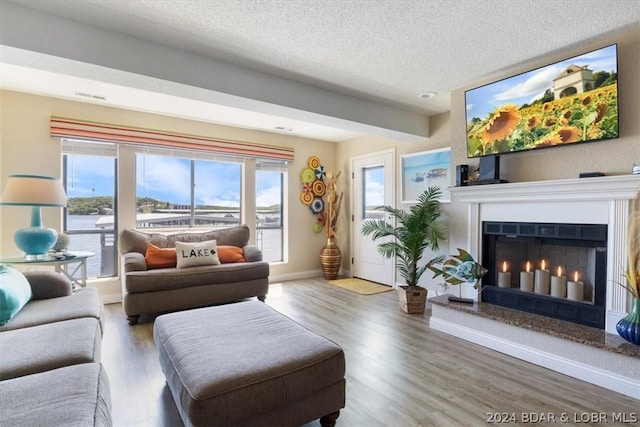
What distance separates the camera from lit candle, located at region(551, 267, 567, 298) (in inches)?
103

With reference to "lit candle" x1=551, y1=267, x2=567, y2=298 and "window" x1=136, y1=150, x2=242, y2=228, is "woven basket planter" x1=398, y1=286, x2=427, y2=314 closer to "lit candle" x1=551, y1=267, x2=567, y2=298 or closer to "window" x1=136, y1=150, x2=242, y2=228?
"lit candle" x1=551, y1=267, x2=567, y2=298

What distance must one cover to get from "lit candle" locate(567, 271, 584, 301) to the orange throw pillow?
3.42 m

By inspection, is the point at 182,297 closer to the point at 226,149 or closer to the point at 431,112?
the point at 226,149

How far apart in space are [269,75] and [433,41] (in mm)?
1446

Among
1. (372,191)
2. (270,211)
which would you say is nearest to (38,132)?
(270,211)

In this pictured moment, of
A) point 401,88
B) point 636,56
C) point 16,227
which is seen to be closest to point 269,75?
point 401,88

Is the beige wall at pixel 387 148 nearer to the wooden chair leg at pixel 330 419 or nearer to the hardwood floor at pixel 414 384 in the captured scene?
the hardwood floor at pixel 414 384

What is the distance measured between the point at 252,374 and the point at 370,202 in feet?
13.3

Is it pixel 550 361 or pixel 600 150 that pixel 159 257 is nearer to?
pixel 550 361

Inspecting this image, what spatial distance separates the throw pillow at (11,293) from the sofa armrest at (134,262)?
1.08 meters

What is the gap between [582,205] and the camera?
2.42 meters

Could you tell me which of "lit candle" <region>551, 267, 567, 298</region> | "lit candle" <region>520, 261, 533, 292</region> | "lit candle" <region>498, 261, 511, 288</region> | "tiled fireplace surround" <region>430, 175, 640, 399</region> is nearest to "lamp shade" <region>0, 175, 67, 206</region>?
"tiled fireplace surround" <region>430, 175, 640, 399</region>

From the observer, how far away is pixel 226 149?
4.63 m

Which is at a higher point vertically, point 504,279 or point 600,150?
point 600,150
